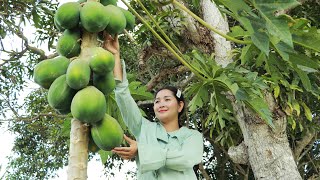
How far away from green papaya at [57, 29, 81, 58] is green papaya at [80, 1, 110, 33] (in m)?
0.05

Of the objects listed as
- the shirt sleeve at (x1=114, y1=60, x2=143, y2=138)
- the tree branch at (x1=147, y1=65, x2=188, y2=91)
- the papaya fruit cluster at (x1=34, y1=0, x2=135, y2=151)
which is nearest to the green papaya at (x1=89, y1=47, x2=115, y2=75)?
the papaya fruit cluster at (x1=34, y1=0, x2=135, y2=151)

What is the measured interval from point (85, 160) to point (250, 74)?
5.26 ft

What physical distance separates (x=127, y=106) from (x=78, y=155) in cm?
88

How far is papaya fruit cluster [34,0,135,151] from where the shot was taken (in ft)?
3.67

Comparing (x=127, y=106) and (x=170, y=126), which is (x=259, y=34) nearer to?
(x=127, y=106)

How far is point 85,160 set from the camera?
40.6 inches

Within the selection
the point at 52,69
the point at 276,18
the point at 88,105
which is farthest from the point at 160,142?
the point at 88,105

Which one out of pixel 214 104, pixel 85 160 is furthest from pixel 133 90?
pixel 85 160

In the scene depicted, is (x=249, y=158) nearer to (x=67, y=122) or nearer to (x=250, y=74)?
(x=250, y=74)

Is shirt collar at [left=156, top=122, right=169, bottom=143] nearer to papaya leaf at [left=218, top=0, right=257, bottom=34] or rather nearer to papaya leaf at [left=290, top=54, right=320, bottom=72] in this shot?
papaya leaf at [left=290, top=54, right=320, bottom=72]

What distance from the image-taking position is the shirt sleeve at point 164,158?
1971 mm

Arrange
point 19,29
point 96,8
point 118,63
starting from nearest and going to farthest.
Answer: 1. point 96,8
2. point 118,63
3. point 19,29

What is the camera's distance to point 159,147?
2076 millimetres

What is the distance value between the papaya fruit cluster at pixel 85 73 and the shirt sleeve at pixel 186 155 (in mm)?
823
